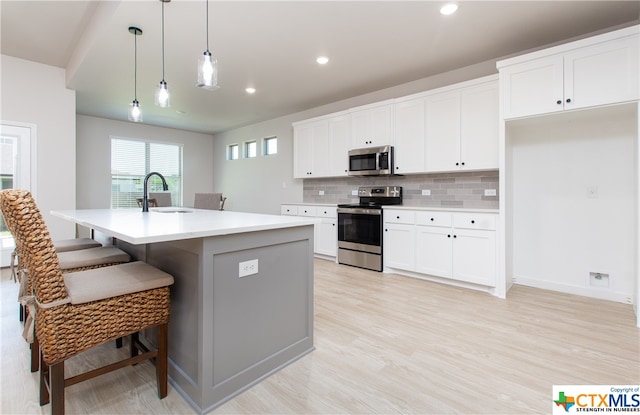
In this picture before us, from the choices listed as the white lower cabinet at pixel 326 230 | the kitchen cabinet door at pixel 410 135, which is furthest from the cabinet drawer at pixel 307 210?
the kitchen cabinet door at pixel 410 135

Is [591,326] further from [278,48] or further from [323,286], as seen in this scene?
[278,48]

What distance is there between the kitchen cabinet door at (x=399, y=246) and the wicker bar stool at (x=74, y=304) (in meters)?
2.95

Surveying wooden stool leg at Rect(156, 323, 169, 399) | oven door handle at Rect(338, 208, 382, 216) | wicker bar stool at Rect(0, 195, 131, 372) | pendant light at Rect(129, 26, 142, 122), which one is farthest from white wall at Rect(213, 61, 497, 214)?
wooden stool leg at Rect(156, 323, 169, 399)

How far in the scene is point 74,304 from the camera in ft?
4.25

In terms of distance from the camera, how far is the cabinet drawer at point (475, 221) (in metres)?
3.20

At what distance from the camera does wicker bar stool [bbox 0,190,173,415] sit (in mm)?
1230

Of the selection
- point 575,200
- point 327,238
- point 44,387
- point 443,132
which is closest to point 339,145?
point 327,238

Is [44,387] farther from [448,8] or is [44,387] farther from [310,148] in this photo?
[310,148]

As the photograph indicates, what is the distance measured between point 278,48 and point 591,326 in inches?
148

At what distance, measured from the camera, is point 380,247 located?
410 cm

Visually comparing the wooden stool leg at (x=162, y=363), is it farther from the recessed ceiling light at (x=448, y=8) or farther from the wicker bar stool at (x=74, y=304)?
the recessed ceiling light at (x=448, y=8)

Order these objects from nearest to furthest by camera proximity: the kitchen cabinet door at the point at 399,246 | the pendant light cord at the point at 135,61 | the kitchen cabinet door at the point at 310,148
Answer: the pendant light cord at the point at 135,61
the kitchen cabinet door at the point at 399,246
the kitchen cabinet door at the point at 310,148

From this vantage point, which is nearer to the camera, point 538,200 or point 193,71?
point 538,200

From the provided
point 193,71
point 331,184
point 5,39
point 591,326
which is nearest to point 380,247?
point 331,184
